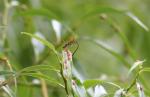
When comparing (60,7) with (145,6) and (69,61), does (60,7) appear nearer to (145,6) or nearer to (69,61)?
(145,6)

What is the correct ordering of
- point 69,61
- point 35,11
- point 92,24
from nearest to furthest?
point 69,61
point 35,11
point 92,24

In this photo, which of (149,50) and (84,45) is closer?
(149,50)

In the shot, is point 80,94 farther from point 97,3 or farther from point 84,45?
point 84,45

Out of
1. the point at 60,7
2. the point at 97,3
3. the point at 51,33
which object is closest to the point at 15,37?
the point at 51,33

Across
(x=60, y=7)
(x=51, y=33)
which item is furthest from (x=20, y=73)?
(x=60, y=7)

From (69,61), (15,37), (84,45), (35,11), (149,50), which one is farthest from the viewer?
(84,45)

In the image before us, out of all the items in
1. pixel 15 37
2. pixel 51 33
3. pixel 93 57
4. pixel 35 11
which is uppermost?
pixel 93 57

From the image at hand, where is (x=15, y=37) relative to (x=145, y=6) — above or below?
below
